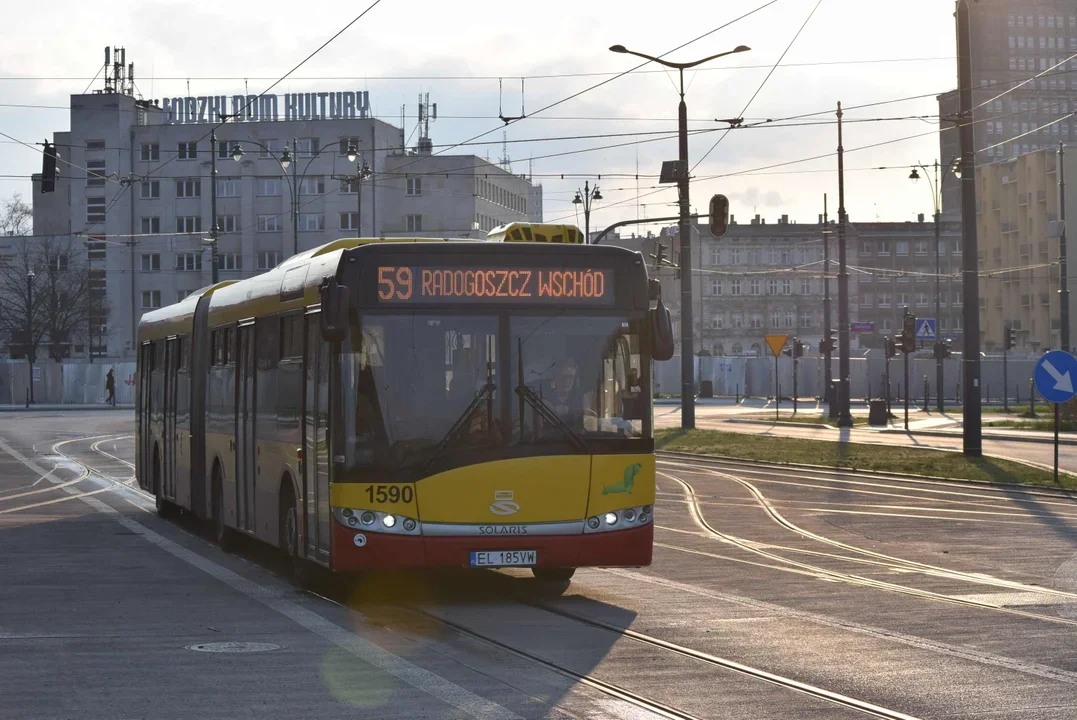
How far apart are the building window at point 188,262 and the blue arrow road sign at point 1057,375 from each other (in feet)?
313

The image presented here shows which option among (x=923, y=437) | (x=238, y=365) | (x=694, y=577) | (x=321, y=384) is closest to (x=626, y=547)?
(x=694, y=577)

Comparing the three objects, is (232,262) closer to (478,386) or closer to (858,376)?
(858,376)

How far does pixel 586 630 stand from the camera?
10742mm

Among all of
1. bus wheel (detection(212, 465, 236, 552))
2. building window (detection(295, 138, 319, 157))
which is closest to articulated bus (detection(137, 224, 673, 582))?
bus wheel (detection(212, 465, 236, 552))

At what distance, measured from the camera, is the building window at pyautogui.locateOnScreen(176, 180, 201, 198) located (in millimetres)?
112562

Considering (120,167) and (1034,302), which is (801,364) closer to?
(1034,302)

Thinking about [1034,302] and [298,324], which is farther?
[1034,302]

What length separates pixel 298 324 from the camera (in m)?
13.6

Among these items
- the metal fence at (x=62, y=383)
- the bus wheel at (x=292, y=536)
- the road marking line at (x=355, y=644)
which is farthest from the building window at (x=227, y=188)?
the bus wheel at (x=292, y=536)

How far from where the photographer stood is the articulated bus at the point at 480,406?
1187 centimetres

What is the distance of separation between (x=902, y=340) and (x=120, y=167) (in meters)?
77.1

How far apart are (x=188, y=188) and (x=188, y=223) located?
2503mm

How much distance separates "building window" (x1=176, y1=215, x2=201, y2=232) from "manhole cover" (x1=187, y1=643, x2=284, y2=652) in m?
106

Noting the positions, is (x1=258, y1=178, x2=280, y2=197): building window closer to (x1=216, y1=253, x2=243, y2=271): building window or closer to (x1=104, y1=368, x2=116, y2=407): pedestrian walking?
(x1=216, y1=253, x2=243, y2=271): building window
